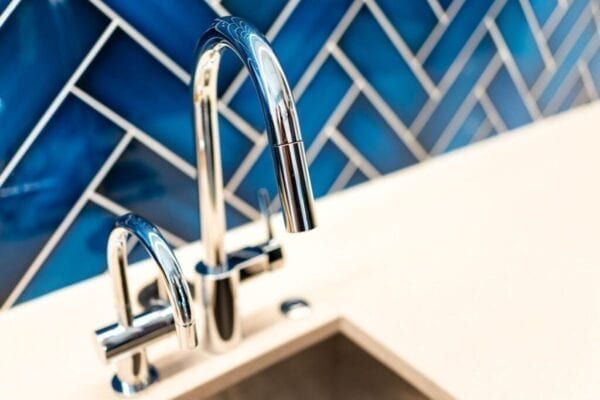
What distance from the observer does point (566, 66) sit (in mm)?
1134

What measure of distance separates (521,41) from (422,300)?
0.58 m

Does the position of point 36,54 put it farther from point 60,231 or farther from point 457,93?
point 457,93

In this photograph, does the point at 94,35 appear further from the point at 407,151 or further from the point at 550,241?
the point at 550,241

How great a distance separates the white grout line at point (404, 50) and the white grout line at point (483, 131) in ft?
0.41

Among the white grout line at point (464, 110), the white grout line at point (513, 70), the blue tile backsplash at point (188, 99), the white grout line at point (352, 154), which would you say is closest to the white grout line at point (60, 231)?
the blue tile backsplash at point (188, 99)

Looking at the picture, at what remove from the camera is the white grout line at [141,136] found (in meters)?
0.68

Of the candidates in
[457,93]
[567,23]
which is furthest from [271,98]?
[567,23]

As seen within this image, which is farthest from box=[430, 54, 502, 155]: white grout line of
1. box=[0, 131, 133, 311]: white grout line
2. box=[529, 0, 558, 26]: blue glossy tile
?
box=[0, 131, 133, 311]: white grout line

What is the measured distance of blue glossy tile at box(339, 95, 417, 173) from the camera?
2.98 ft

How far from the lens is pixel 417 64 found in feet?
3.10

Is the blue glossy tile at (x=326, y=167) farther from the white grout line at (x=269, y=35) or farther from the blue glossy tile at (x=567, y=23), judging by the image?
the blue glossy tile at (x=567, y=23)

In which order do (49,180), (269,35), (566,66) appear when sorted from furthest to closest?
(566,66), (269,35), (49,180)

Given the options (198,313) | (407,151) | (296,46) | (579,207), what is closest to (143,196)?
(198,313)

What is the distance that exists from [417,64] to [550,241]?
34cm
